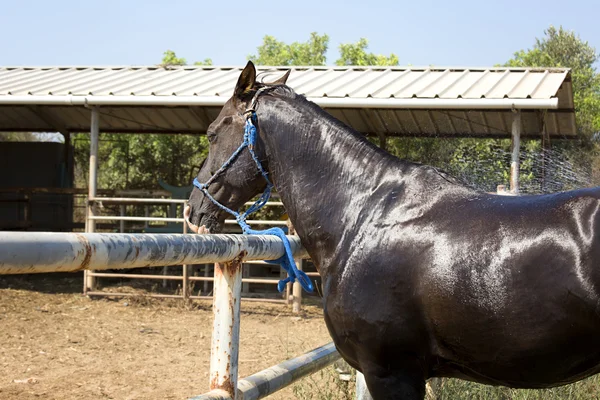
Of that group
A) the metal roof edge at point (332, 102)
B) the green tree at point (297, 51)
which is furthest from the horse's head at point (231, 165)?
the green tree at point (297, 51)

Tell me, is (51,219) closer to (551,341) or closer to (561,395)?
(561,395)

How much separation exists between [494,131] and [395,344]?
Answer: 10.6 metres

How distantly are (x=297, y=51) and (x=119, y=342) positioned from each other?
26219 millimetres

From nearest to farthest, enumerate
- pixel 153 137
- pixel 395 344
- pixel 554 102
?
1. pixel 395 344
2. pixel 554 102
3. pixel 153 137

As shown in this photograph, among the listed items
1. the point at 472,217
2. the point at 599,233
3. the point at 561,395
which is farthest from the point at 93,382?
the point at 599,233

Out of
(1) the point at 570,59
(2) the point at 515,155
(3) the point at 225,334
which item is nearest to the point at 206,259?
(3) the point at 225,334

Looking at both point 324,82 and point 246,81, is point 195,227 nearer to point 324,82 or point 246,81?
point 246,81

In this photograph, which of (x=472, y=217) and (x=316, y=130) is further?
(x=316, y=130)

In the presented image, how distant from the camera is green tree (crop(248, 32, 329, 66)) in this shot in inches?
1267

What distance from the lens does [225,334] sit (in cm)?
246

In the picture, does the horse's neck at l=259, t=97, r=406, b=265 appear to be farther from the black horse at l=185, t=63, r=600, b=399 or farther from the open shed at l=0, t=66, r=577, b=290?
the open shed at l=0, t=66, r=577, b=290

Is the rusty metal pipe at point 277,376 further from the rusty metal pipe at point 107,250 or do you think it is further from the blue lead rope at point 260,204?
the rusty metal pipe at point 107,250

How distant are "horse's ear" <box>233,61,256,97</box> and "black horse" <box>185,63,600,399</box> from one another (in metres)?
0.49

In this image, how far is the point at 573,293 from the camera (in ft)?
7.30
